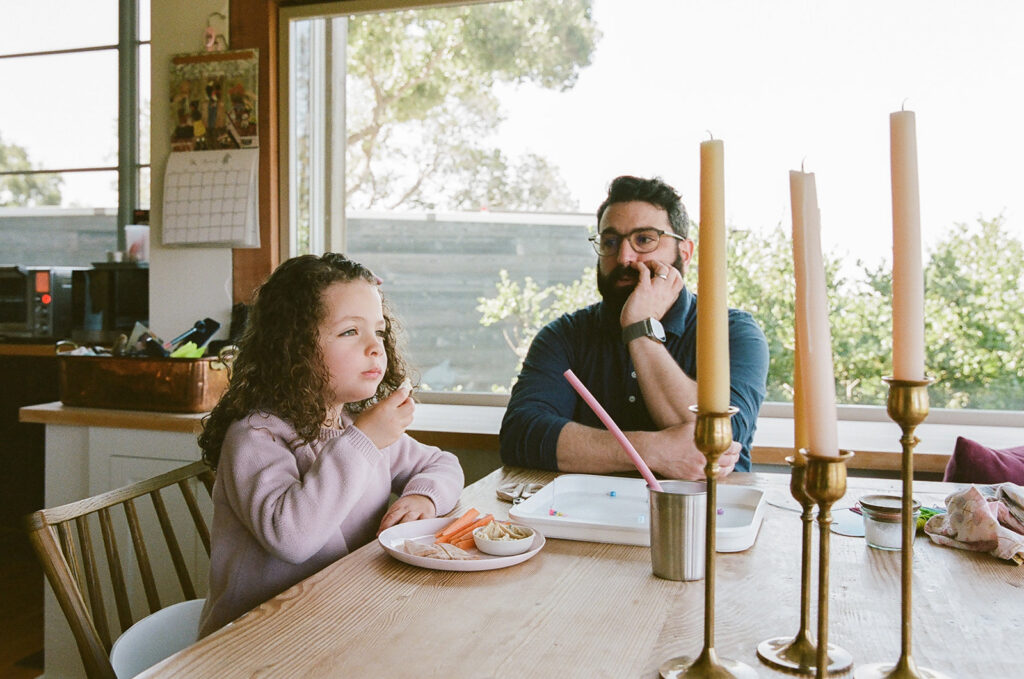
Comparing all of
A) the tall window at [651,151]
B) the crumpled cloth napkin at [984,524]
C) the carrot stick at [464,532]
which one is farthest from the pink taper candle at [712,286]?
the tall window at [651,151]

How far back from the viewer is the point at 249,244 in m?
2.80

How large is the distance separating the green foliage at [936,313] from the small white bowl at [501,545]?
1.63m

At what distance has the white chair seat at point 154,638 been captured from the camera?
115 centimetres

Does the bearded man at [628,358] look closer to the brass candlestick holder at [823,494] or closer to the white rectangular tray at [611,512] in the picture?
the white rectangular tray at [611,512]

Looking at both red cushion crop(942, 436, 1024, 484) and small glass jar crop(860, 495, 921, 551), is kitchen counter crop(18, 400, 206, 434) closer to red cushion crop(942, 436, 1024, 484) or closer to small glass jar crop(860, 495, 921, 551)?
small glass jar crop(860, 495, 921, 551)

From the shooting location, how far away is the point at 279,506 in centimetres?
115

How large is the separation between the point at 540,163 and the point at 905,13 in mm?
1214

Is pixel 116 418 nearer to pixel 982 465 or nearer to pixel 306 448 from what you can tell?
pixel 306 448

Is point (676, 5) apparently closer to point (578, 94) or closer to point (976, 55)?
point (578, 94)

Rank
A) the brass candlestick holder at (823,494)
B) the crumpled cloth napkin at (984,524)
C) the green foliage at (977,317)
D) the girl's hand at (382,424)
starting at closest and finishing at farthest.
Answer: the brass candlestick holder at (823,494), the crumpled cloth napkin at (984,524), the girl's hand at (382,424), the green foliage at (977,317)

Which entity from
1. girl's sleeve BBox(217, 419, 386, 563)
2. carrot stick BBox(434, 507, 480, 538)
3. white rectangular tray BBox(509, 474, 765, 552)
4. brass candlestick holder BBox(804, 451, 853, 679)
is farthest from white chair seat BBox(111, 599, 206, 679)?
brass candlestick holder BBox(804, 451, 853, 679)

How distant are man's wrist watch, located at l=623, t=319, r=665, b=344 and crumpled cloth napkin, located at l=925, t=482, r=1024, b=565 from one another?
77 centimetres

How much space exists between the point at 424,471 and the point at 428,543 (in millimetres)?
388

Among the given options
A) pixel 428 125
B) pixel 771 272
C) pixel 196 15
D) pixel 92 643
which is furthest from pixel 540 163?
pixel 92 643
